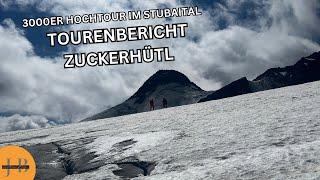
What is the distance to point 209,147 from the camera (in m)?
8.12

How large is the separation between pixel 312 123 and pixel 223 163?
8.07 feet

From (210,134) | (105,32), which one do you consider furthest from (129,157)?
(105,32)

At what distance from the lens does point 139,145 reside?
9.41 meters

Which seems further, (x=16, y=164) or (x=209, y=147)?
(x=209, y=147)

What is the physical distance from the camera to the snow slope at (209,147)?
21.4 ft

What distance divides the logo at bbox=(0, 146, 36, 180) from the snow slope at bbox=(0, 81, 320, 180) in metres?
0.86

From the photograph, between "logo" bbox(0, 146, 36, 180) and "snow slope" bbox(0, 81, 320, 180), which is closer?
"snow slope" bbox(0, 81, 320, 180)

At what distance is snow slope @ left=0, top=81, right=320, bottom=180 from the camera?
6.51 m

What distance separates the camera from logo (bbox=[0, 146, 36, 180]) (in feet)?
23.4

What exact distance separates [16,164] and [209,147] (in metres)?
3.22

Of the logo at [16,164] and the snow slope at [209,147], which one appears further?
the logo at [16,164]

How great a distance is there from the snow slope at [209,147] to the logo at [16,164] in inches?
33.8

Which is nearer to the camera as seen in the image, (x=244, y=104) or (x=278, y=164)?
(x=278, y=164)

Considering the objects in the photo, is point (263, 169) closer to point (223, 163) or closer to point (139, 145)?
point (223, 163)
